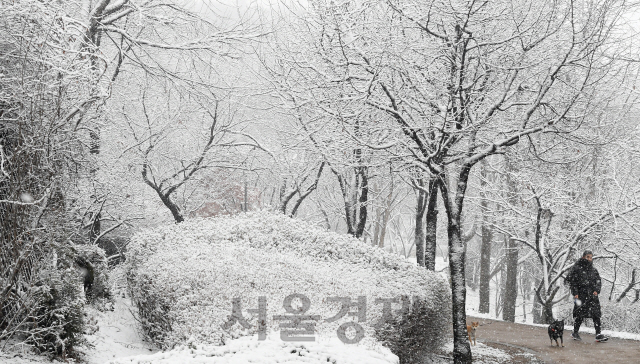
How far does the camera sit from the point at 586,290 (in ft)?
30.4

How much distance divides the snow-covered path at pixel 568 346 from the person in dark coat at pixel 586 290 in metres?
0.44

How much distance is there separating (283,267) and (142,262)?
2.99 m

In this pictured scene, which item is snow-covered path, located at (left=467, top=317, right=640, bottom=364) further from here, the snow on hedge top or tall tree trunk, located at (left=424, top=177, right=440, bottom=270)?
the snow on hedge top

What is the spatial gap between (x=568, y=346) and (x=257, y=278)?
6.16 meters

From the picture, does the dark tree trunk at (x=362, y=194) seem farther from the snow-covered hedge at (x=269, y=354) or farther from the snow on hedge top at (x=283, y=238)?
the snow-covered hedge at (x=269, y=354)

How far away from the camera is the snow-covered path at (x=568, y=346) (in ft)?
26.2

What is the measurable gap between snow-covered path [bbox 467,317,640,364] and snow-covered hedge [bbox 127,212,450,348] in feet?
7.01

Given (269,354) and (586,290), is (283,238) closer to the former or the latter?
(269,354)

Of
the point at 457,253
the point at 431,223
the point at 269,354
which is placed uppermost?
the point at 431,223

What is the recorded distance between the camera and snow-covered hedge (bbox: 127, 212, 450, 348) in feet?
18.8

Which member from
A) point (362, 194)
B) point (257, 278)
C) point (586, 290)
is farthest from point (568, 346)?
point (362, 194)

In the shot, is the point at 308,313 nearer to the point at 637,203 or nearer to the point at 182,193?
the point at 637,203

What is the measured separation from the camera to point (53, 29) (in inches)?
253

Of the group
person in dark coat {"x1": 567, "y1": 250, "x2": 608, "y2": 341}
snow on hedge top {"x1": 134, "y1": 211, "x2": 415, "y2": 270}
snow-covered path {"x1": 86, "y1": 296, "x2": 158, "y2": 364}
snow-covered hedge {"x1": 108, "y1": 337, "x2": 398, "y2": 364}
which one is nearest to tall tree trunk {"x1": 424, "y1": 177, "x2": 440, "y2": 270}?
snow on hedge top {"x1": 134, "y1": 211, "x2": 415, "y2": 270}
